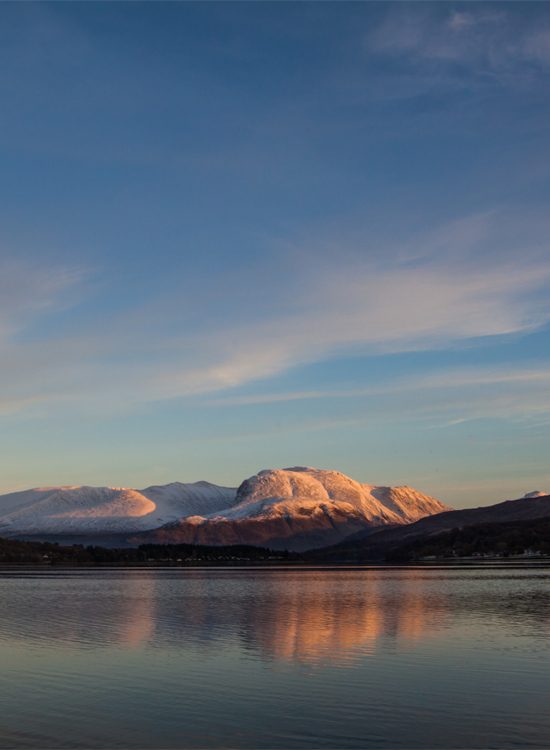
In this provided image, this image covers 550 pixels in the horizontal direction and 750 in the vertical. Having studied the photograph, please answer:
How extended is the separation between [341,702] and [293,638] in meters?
19.0

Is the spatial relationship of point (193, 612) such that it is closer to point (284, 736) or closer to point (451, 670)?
point (451, 670)

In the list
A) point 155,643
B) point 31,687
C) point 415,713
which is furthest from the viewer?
point 155,643

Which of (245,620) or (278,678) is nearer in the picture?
(278,678)

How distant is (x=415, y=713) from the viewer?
3058 centimetres

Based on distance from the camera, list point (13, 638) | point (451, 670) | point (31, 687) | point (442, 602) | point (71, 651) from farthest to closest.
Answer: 1. point (442, 602)
2. point (13, 638)
3. point (71, 651)
4. point (451, 670)
5. point (31, 687)

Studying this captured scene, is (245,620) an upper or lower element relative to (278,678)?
upper

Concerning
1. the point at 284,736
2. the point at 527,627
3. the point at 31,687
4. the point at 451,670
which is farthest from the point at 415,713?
the point at 527,627

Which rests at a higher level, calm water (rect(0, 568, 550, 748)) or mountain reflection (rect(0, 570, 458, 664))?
mountain reflection (rect(0, 570, 458, 664))

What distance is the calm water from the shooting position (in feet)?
91.1

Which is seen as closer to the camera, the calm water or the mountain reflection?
the calm water

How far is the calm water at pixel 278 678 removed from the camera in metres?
27.8

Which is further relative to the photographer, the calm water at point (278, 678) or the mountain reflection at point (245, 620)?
the mountain reflection at point (245, 620)

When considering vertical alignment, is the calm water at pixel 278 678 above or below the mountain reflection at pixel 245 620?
below

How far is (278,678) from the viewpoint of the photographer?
37.4 meters
